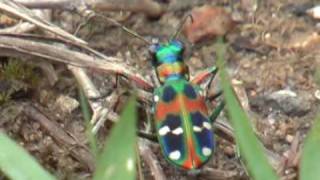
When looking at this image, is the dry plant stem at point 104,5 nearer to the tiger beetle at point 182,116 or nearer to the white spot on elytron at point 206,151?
the tiger beetle at point 182,116

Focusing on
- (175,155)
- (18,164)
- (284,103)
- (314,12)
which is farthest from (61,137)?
(314,12)

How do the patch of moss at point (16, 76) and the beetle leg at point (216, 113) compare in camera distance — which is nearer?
the beetle leg at point (216, 113)

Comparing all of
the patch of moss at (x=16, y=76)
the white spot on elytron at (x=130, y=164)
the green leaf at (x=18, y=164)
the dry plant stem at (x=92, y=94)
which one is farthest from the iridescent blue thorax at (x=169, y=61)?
the white spot on elytron at (x=130, y=164)

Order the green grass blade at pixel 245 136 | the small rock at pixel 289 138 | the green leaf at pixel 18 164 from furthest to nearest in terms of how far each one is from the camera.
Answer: the small rock at pixel 289 138, the green leaf at pixel 18 164, the green grass blade at pixel 245 136

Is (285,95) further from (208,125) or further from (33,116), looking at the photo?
(33,116)

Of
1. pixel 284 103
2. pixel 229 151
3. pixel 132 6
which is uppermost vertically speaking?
pixel 132 6

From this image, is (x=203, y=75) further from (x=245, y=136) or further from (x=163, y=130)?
(x=245, y=136)

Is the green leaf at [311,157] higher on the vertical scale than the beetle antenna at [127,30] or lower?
higher
